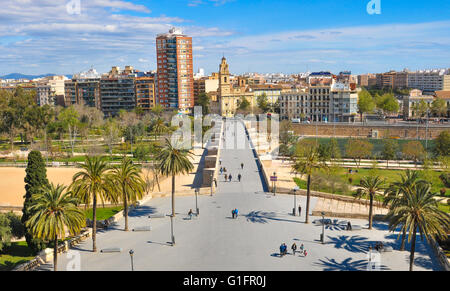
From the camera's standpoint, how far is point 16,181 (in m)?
40.4

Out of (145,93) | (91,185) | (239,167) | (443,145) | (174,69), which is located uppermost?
(174,69)

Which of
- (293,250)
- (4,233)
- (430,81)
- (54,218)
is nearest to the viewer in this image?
(54,218)

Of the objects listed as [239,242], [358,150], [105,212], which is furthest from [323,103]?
[239,242]

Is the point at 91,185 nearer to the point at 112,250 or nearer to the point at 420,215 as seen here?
the point at 112,250

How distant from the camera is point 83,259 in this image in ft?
60.3

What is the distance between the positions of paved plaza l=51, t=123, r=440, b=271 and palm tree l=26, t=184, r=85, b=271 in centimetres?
184

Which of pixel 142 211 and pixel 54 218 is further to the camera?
pixel 142 211

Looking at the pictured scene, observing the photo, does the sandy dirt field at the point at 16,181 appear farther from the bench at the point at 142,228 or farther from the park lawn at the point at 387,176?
the park lawn at the point at 387,176

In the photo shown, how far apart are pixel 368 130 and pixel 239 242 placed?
5794 cm

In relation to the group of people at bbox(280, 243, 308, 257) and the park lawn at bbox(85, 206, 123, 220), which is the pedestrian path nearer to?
the park lawn at bbox(85, 206, 123, 220)

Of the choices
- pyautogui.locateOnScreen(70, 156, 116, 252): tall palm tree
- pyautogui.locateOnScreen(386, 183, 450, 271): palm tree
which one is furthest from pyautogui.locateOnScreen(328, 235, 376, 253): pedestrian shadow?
pyautogui.locateOnScreen(70, 156, 116, 252): tall palm tree

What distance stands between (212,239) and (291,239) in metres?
3.84
